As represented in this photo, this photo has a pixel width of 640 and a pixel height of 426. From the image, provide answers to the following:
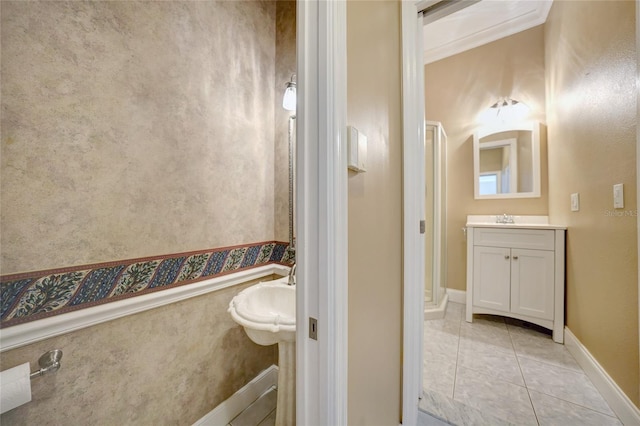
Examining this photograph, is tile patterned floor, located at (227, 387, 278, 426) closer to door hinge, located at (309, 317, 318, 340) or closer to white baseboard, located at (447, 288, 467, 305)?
door hinge, located at (309, 317, 318, 340)

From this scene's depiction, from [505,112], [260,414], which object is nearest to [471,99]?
[505,112]

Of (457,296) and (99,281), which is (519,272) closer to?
(457,296)

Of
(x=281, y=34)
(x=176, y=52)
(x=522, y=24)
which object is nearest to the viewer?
(x=176, y=52)

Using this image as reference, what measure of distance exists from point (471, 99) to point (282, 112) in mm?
2268

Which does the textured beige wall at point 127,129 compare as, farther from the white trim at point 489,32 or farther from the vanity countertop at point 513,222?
the white trim at point 489,32

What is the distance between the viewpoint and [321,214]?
0.59 m

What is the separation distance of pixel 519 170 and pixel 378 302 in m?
2.54

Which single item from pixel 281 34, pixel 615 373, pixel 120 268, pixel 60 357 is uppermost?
pixel 281 34

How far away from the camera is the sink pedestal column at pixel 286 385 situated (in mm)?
1147

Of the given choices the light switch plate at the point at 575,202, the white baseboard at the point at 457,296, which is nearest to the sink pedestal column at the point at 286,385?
the light switch plate at the point at 575,202

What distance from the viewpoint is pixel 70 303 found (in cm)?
85

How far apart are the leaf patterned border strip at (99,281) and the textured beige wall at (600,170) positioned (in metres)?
2.06

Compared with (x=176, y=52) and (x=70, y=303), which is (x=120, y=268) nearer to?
(x=70, y=303)

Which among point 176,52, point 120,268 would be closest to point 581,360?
point 120,268
